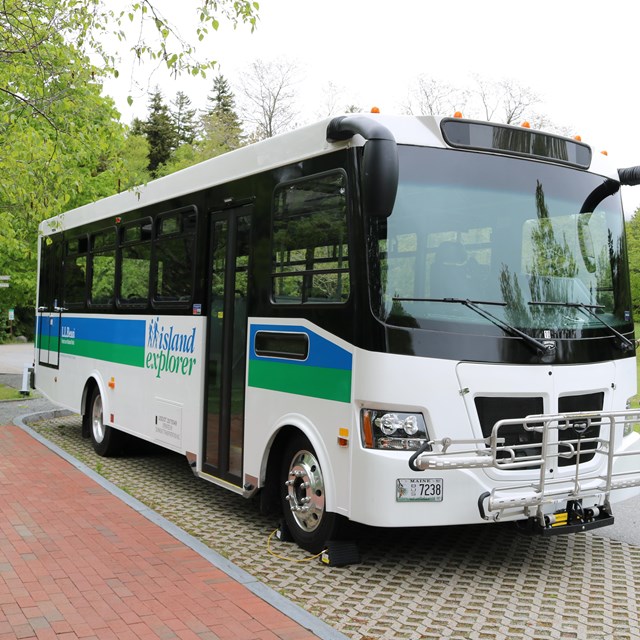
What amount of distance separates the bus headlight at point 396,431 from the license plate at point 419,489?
0.21 metres

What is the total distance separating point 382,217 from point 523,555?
9.57ft

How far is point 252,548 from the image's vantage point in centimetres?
644

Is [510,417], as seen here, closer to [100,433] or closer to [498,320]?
[498,320]

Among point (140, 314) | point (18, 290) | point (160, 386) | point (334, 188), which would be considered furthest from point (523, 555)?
point (18, 290)

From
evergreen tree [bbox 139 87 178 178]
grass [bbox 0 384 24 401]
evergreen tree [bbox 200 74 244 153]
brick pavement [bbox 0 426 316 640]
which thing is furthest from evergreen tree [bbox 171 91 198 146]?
brick pavement [bbox 0 426 316 640]

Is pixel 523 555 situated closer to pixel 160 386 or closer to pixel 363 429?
pixel 363 429

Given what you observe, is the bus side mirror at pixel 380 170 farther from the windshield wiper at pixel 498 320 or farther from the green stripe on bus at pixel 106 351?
the green stripe on bus at pixel 106 351

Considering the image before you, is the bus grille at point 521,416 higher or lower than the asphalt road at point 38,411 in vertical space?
higher

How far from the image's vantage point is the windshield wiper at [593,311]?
Result: 19.2 feet

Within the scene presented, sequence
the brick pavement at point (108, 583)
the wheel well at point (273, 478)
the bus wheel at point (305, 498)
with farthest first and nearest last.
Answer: the wheel well at point (273, 478), the bus wheel at point (305, 498), the brick pavement at point (108, 583)

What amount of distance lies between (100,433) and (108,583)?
5361mm

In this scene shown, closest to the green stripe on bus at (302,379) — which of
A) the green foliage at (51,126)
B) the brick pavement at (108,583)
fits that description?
the brick pavement at (108,583)

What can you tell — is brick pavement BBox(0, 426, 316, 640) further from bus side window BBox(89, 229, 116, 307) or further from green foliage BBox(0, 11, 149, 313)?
green foliage BBox(0, 11, 149, 313)

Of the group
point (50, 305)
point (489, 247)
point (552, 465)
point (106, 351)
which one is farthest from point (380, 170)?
point (50, 305)
